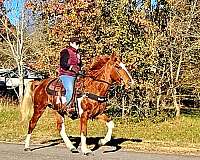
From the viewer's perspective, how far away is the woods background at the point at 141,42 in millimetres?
20359

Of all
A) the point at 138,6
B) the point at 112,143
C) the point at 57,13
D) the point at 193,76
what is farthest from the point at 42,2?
the point at 112,143

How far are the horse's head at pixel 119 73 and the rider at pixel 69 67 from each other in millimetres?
906

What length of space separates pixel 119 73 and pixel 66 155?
229 centimetres

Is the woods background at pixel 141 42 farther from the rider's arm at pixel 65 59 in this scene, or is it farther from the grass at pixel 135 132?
the rider's arm at pixel 65 59

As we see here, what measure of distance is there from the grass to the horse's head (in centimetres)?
229

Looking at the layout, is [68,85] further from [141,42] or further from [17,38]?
[17,38]

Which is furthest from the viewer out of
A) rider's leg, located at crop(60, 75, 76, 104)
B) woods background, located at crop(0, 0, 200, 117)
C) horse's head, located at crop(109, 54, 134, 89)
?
woods background, located at crop(0, 0, 200, 117)

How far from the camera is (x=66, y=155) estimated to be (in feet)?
36.5

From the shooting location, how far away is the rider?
1147 cm

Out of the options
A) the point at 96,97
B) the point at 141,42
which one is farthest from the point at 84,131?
the point at 141,42

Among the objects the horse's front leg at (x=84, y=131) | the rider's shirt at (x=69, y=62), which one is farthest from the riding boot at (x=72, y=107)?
the rider's shirt at (x=69, y=62)

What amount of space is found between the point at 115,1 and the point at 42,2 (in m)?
6.57

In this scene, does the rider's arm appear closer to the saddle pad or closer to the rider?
the rider

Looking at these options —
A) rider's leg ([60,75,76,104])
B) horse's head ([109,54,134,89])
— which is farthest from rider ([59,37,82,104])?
horse's head ([109,54,134,89])
